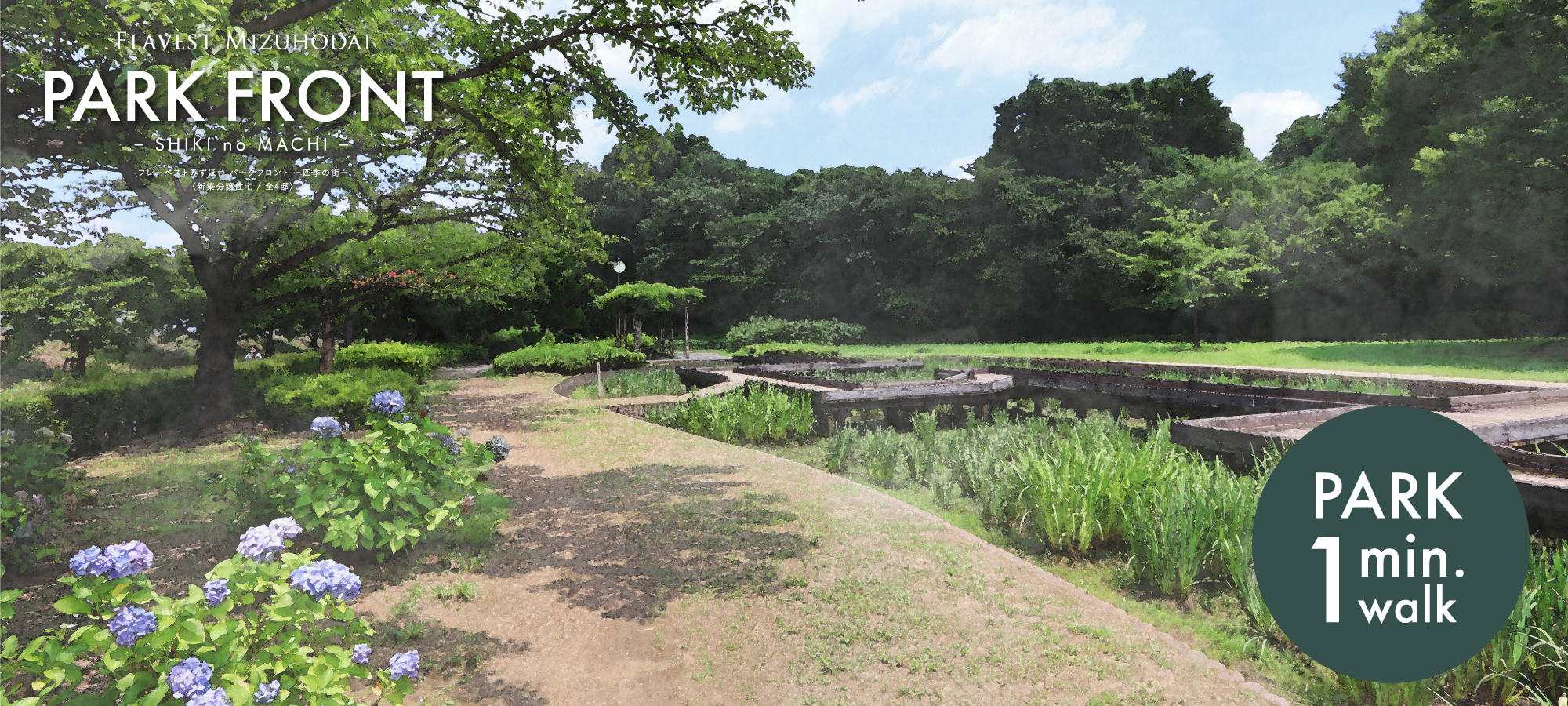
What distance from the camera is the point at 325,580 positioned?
2168mm

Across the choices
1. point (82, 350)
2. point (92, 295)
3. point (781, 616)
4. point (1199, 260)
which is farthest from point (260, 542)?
point (1199, 260)

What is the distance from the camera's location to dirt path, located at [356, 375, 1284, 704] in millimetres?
2934

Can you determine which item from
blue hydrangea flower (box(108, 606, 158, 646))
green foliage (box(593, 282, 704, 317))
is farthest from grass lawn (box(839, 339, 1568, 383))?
blue hydrangea flower (box(108, 606, 158, 646))

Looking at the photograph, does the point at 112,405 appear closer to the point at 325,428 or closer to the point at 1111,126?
the point at 325,428

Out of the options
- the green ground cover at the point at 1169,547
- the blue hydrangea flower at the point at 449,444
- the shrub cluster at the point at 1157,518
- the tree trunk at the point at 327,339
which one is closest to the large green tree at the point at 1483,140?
the shrub cluster at the point at 1157,518

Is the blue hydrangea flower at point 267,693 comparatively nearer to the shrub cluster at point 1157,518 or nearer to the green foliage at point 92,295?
the shrub cluster at point 1157,518

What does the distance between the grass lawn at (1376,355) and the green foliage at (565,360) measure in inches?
300

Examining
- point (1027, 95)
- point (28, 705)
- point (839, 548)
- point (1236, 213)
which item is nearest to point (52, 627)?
point (28, 705)

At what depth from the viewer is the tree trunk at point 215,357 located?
31.1 ft

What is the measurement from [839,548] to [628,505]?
1946 millimetres

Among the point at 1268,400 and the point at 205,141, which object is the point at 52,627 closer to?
the point at 205,141

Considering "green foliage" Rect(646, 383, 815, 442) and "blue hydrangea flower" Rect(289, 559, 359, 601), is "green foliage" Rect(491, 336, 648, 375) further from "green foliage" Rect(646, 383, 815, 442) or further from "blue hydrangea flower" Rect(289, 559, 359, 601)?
"blue hydrangea flower" Rect(289, 559, 359, 601)

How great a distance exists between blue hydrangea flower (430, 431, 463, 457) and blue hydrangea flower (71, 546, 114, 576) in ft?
8.13

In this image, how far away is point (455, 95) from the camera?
7.81m
